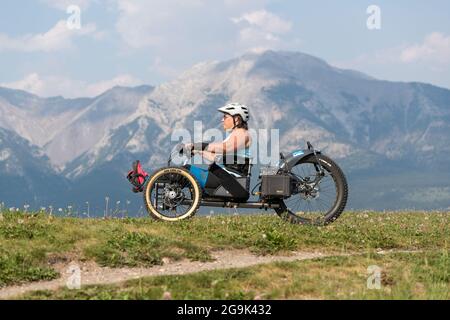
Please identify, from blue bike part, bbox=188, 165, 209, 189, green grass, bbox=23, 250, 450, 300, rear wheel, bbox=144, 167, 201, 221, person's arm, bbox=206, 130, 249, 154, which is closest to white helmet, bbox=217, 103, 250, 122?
person's arm, bbox=206, 130, 249, 154

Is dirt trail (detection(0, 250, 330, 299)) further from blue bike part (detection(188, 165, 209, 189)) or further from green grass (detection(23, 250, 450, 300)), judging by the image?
blue bike part (detection(188, 165, 209, 189))

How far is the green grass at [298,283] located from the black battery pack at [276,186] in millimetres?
4306

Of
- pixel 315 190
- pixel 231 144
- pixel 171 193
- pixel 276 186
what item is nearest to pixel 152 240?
pixel 171 193

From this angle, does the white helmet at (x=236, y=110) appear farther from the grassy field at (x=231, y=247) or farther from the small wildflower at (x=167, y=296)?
the small wildflower at (x=167, y=296)

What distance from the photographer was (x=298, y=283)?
1042cm

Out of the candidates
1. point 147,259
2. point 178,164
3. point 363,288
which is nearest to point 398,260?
point 363,288

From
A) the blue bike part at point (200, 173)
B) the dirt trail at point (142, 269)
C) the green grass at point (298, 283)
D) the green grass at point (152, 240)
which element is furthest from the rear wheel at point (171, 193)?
the green grass at point (298, 283)

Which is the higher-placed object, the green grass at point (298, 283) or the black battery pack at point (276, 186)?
the black battery pack at point (276, 186)

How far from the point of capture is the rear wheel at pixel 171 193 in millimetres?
16462

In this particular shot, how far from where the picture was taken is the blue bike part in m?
16.7

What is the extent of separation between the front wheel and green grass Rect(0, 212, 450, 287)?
1.43 ft

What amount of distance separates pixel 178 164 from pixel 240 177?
1876 millimetres

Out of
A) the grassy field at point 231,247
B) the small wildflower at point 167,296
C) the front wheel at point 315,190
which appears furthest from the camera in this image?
the front wheel at point 315,190

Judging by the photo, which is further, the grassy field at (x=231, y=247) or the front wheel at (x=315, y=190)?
the front wheel at (x=315, y=190)
